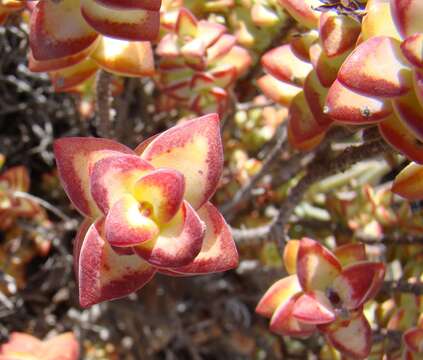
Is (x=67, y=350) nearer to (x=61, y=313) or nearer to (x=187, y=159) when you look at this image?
(x=187, y=159)

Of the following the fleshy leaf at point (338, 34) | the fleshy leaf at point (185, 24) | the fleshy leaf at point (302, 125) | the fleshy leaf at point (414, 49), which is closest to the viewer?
the fleshy leaf at point (414, 49)

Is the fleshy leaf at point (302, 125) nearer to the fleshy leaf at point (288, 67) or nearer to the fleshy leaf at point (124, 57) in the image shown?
the fleshy leaf at point (288, 67)

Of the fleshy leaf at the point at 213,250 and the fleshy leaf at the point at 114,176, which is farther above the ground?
the fleshy leaf at the point at 114,176

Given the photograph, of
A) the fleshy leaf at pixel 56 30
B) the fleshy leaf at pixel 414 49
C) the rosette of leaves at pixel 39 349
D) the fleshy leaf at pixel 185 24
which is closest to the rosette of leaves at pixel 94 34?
the fleshy leaf at pixel 56 30

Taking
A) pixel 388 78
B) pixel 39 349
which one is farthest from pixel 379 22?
pixel 39 349

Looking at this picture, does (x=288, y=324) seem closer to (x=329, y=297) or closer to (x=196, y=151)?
(x=329, y=297)

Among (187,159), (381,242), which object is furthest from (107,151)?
(381,242)
